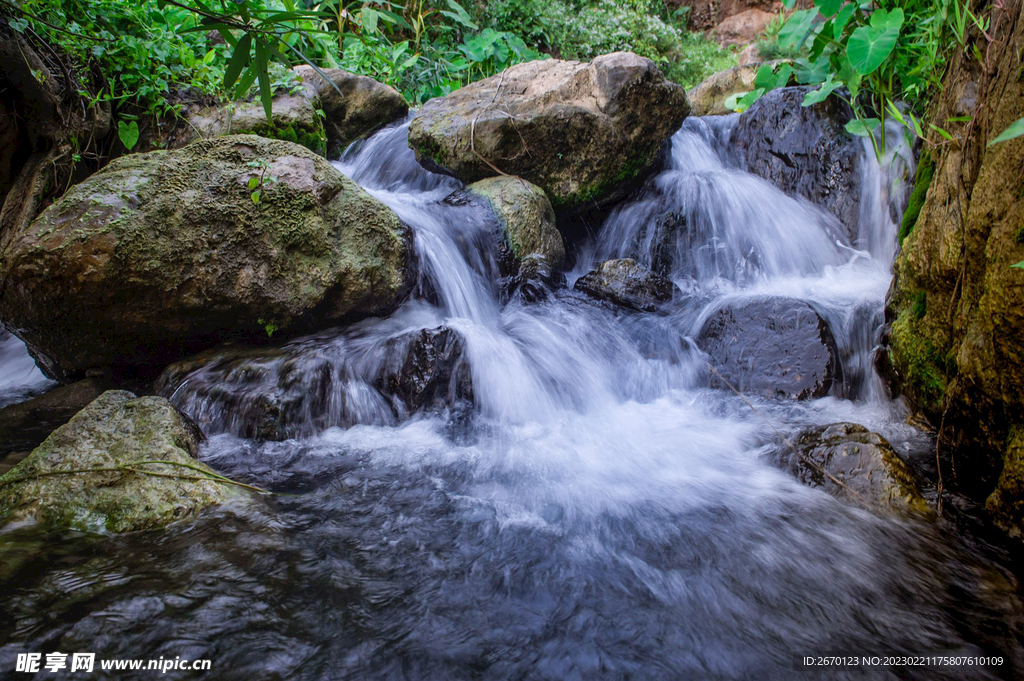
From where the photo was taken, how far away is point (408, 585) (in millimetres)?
2010

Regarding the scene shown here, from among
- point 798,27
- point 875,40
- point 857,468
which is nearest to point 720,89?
point 798,27

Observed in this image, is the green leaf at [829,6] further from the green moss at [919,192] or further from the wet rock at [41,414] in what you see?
the wet rock at [41,414]

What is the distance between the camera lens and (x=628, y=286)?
4914 millimetres

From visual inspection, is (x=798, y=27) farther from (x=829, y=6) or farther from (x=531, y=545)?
(x=531, y=545)

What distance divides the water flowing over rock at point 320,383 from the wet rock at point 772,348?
1910mm

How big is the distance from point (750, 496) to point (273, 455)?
99.8 inches

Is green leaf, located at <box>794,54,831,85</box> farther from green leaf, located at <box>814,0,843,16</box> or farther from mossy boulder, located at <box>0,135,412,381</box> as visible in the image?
mossy boulder, located at <box>0,135,412,381</box>

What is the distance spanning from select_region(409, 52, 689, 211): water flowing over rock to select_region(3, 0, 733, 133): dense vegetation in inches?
44.8

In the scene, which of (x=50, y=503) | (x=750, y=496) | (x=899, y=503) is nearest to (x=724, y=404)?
(x=750, y=496)

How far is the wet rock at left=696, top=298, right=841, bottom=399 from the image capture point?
3.68m

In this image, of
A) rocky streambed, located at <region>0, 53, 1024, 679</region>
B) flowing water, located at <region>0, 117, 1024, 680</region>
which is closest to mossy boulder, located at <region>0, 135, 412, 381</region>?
rocky streambed, located at <region>0, 53, 1024, 679</region>

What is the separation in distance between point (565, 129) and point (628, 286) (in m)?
1.76

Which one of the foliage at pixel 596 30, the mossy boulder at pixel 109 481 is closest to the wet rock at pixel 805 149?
the foliage at pixel 596 30

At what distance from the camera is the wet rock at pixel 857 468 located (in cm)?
237
